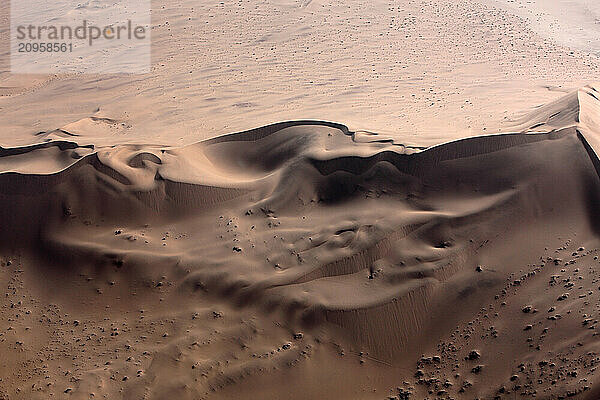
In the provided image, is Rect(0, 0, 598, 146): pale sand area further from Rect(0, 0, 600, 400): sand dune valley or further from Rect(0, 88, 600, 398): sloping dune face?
Rect(0, 88, 600, 398): sloping dune face

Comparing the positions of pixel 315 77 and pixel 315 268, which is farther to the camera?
pixel 315 77

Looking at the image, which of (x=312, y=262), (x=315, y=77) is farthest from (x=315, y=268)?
(x=315, y=77)

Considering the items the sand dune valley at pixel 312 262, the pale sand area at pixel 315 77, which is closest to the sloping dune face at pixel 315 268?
the sand dune valley at pixel 312 262

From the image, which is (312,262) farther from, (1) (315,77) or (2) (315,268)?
(1) (315,77)

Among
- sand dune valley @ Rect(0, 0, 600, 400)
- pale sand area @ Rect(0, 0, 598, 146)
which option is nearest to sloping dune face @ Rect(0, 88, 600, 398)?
sand dune valley @ Rect(0, 0, 600, 400)

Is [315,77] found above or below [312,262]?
below
